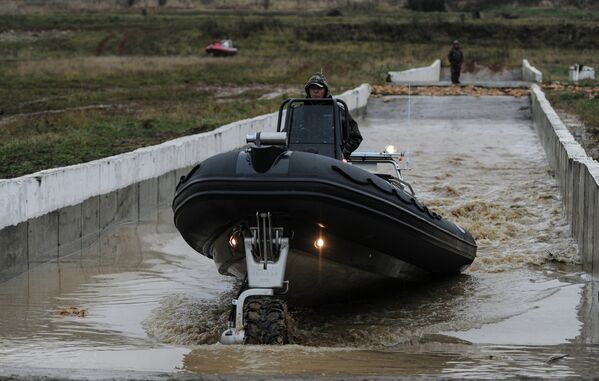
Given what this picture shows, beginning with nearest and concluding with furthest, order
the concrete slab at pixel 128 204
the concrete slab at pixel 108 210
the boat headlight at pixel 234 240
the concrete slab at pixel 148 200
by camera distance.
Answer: the boat headlight at pixel 234 240
the concrete slab at pixel 108 210
the concrete slab at pixel 128 204
the concrete slab at pixel 148 200

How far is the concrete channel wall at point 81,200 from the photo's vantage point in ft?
36.8

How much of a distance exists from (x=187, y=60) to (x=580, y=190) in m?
47.0

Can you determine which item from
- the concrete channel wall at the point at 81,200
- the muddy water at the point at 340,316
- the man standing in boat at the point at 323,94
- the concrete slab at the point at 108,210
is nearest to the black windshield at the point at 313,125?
the man standing in boat at the point at 323,94

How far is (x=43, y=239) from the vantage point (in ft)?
39.0

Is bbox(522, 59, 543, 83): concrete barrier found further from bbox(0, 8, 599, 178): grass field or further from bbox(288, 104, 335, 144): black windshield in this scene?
bbox(288, 104, 335, 144): black windshield

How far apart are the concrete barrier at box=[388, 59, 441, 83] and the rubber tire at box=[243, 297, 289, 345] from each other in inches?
1236

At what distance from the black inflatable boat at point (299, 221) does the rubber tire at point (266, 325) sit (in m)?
0.26

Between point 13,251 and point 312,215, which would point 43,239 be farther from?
point 312,215

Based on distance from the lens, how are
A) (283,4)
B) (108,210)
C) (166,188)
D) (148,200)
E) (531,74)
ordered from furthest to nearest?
(283,4), (531,74), (166,188), (148,200), (108,210)

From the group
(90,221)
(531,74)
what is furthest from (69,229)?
(531,74)


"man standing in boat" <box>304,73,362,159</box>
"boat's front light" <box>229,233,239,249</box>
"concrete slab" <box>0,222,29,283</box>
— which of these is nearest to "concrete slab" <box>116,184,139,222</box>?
"concrete slab" <box>0,222,29,283</box>

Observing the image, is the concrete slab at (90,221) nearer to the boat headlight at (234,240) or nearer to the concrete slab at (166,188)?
the concrete slab at (166,188)

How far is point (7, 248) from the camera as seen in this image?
11.1 m

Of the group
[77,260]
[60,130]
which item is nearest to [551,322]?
[77,260]
